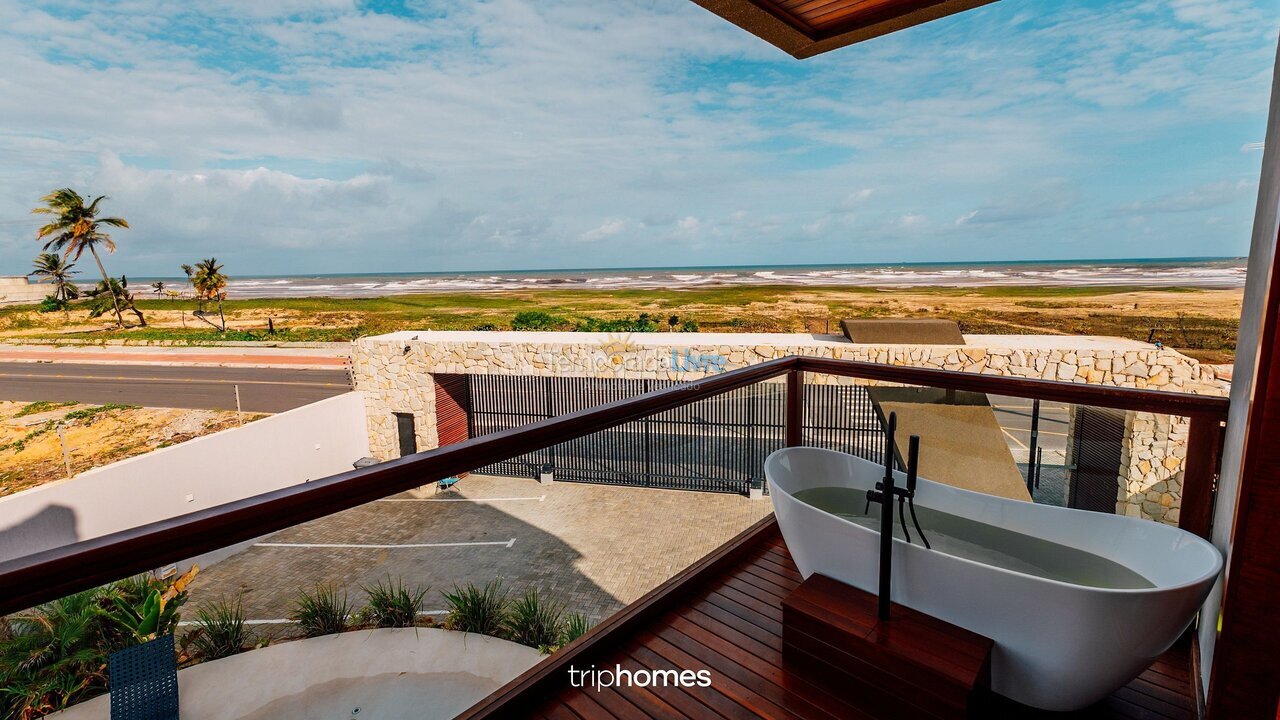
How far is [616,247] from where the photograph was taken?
4953 centimetres

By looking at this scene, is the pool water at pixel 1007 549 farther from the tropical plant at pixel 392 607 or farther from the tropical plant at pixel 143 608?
the tropical plant at pixel 392 607

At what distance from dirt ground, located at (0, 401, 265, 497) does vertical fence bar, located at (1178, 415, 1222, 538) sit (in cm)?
1599

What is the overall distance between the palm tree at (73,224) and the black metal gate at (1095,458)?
113 ft

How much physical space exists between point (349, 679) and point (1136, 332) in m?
27.5

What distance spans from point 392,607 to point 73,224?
32.9m

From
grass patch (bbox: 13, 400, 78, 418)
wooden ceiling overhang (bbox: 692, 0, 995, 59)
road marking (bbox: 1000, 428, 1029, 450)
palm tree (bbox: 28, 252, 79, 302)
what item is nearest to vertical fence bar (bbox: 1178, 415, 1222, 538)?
road marking (bbox: 1000, 428, 1029, 450)

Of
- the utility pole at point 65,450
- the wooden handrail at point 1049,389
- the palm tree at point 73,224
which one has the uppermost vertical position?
the palm tree at point 73,224

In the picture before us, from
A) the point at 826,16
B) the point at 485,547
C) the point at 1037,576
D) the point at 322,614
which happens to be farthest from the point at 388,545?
the point at 826,16

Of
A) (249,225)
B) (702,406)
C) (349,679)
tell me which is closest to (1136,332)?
(702,406)

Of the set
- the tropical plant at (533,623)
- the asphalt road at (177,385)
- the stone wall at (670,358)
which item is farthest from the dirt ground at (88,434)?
the tropical plant at (533,623)

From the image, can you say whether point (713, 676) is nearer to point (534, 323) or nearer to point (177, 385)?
point (534, 323)

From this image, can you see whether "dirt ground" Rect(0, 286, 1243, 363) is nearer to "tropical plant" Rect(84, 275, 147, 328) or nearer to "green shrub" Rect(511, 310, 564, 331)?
"tropical plant" Rect(84, 275, 147, 328)

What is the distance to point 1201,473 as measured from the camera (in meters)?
1.67

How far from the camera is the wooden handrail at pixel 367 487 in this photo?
0.75m
